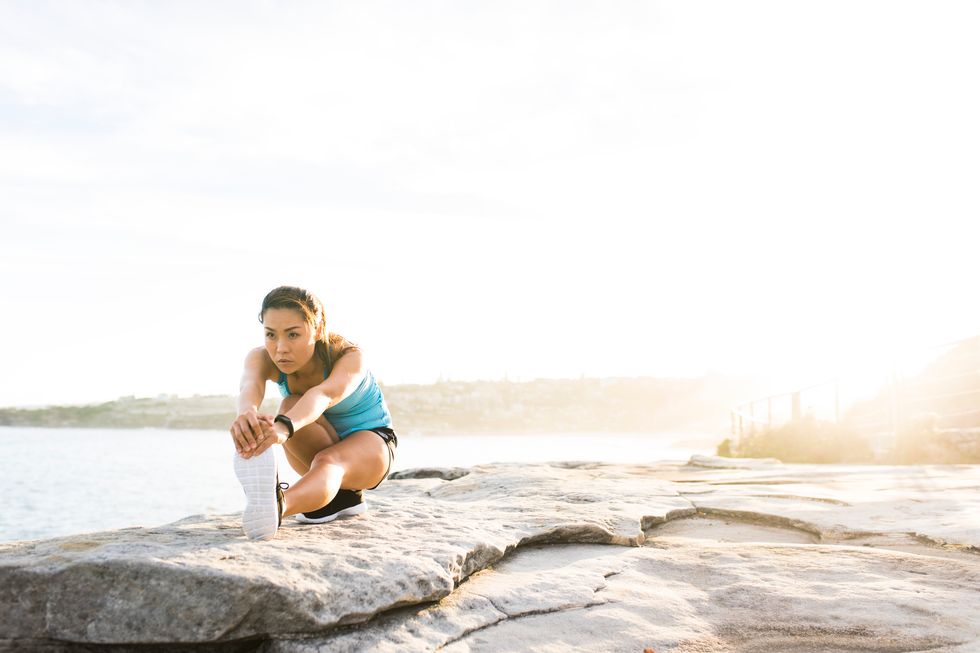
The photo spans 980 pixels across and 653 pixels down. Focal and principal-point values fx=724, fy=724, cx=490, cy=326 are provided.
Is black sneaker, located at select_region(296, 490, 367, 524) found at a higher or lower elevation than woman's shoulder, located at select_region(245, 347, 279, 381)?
lower

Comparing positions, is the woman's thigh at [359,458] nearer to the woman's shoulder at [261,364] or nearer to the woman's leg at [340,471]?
the woman's leg at [340,471]

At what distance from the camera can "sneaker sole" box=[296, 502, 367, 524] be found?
8.21 feet

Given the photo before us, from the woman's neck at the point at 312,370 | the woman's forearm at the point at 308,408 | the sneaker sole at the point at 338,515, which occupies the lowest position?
the sneaker sole at the point at 338,515

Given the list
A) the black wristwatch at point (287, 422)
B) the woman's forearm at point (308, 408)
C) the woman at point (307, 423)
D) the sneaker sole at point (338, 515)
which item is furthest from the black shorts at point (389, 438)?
the black wristwatch at point (287, 422)

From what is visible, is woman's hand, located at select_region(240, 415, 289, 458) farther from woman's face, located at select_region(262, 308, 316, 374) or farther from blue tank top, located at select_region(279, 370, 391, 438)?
blue tank top, located at select_region(279, 370, 391, 438)

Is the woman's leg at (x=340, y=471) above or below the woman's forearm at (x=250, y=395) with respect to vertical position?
below

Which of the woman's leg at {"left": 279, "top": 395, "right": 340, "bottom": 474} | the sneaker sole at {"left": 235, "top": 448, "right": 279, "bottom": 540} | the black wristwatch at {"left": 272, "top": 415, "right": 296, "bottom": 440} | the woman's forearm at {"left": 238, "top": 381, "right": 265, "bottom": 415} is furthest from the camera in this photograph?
the woman's leg at {"left": 279, "top": 395, "right": 340, "bottom": 474}

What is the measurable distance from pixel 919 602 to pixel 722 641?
0.65 meters

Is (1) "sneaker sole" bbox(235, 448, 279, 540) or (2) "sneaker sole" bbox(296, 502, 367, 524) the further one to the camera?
(2) "sneaker sole" bbox(296, 502, 367, 524)

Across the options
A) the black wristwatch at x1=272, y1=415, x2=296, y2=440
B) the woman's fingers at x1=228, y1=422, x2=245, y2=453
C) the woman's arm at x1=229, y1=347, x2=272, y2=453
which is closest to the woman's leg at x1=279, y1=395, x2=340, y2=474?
the woman's arm at x1=229, y1=347, x2=272, y2=453

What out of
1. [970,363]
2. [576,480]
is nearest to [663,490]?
[576,480]

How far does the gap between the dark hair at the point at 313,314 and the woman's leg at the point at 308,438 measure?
187mm

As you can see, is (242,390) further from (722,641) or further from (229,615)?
(722,641)

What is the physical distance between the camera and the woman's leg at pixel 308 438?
101 inches
